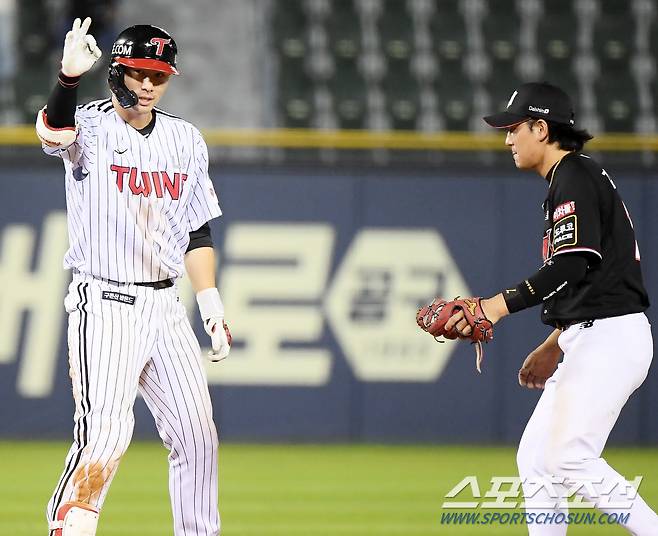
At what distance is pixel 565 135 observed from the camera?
539 cm

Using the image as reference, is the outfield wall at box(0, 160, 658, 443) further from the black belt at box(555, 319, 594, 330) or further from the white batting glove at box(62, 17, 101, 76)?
the white batting glove at box(62, 17, 101, 76)

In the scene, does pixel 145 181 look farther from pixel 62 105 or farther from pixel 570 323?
pixel 570 323

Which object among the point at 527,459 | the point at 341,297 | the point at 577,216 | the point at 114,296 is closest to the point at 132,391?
the point at 114,296

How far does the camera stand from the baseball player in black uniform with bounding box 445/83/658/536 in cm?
502

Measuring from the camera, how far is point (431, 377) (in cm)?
1109

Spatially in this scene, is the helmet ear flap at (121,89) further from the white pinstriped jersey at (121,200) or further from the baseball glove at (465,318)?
the baseball glove at (465,318)

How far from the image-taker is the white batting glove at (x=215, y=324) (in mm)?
5543

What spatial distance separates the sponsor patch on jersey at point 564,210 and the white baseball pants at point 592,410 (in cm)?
46

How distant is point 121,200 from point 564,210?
1.78 meters

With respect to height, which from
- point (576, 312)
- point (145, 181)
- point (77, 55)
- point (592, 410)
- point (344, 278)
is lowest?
point (344, 278)

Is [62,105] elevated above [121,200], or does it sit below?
above

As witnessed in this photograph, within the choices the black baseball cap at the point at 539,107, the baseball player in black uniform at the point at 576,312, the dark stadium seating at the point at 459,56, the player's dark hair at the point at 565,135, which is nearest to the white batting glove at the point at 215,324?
the baseball player in black uniform at the point at 576,312

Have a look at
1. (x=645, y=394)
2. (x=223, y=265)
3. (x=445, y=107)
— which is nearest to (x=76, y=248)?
(x=223, y=265)

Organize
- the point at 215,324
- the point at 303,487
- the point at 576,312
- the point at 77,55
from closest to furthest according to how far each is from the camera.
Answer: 1. the point at 77,55
2. the point at 576,312
3. the point at 215,324
4. the point at 303,487
